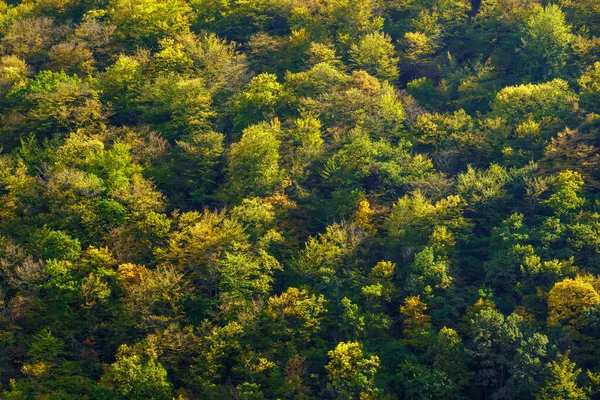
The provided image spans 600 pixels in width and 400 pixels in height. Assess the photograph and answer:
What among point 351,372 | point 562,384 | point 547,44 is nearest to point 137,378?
point 351,372

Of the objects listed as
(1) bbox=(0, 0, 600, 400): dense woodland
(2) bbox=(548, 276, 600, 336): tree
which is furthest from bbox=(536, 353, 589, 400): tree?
(2) bbox=(548, 276, 600, 336): tree

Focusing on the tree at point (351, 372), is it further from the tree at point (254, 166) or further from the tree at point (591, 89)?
the tree at point (591, 89)

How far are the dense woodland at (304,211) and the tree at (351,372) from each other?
185 millimetres

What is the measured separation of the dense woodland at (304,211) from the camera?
69.2 m

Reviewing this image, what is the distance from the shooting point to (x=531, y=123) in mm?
86125

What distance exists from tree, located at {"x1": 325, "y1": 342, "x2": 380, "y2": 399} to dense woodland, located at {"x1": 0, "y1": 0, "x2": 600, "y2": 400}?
7.3 inches

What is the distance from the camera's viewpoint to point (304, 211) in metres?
84.1

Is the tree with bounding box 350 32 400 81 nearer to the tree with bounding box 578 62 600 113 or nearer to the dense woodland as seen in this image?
the dense woodland

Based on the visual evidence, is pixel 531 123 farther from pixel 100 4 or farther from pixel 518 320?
pixel 100 4

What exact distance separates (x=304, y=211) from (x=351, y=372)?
66.7 ft

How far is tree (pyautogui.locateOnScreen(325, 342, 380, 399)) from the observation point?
6775 cm

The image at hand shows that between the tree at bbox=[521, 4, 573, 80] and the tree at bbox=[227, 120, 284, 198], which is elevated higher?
the tree at bbox=[521, 4, 573, 80]

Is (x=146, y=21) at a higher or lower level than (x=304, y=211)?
higher

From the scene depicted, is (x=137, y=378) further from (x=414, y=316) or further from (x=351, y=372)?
(x=414, y=316)
